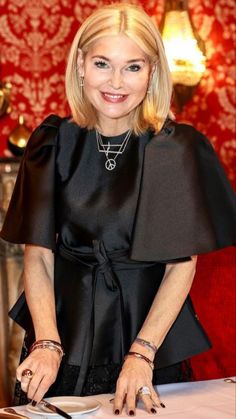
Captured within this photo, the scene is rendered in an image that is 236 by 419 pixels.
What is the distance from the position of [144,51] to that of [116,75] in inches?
3.5

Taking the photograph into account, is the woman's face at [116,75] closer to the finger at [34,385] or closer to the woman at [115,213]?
the woman at [115,213]

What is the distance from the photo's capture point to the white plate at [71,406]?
1720mm

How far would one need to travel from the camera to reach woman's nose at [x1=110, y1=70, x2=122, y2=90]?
1937 millimetres

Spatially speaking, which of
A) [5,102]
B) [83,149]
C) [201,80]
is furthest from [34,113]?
[83,149]

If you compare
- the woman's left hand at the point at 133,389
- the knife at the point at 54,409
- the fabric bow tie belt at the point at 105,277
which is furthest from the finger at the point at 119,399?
the fabric bow tie belt at the point at 105,277

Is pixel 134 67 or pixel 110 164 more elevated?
pixel 134 67

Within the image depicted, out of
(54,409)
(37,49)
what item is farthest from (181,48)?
(54,409)

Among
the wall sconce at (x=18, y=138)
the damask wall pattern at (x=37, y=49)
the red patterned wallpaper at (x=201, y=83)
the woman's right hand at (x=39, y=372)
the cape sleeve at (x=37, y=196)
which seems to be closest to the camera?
the woman's right hand at (x=39, y=372)

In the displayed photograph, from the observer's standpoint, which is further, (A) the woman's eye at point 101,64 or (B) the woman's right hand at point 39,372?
(A) the woman's eye at point 101,64

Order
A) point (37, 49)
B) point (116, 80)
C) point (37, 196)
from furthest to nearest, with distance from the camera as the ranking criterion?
1. point (37, 49)
2. point (37, 196)
3. point (116, 80)

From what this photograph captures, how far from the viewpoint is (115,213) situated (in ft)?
6.54

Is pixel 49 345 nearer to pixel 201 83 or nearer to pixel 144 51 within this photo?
pixel 144 51

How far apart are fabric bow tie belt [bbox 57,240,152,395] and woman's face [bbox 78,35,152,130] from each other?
31cm

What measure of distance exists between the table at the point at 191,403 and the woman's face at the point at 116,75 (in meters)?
0.61
